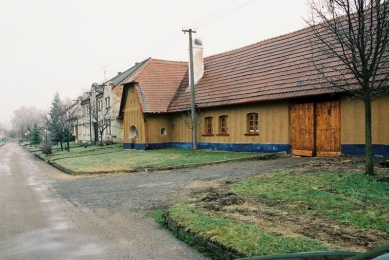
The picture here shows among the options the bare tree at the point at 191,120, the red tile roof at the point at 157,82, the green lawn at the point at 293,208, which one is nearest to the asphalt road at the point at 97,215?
the green lawn at the point at 293,208

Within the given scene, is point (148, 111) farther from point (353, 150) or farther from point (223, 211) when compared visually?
point (223, 211)

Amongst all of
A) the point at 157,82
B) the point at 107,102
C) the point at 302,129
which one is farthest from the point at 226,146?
the point at 107,102

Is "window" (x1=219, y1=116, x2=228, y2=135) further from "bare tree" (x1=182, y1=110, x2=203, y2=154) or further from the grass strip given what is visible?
the grass strip

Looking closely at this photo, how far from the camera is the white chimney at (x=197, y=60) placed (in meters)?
25.7

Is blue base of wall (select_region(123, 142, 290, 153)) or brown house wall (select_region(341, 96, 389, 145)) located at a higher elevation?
brown house wall (select_region(341, 96, 389, 145))

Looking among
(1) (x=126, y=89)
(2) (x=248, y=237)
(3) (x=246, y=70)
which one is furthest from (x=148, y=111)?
(2) (x=248, y=237)

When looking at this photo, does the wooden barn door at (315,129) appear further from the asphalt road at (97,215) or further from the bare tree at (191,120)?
the bare tree at (191,120)

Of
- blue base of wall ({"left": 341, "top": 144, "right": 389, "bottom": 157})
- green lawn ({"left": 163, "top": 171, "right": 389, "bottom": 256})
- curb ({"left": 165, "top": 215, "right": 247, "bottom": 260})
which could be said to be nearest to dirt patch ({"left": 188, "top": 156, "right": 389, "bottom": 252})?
green lawn ({"left": 163, "top": 171, "right": 389, "bottom": 256})

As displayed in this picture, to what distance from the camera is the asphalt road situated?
5.57 meters

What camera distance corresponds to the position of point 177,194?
32.2 feet

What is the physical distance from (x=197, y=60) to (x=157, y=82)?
4.37m

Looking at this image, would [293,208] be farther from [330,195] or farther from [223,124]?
[223,124]

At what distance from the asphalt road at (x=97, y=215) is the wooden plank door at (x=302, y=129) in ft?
11.8

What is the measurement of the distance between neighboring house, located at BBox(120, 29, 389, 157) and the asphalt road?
4.07 meters
